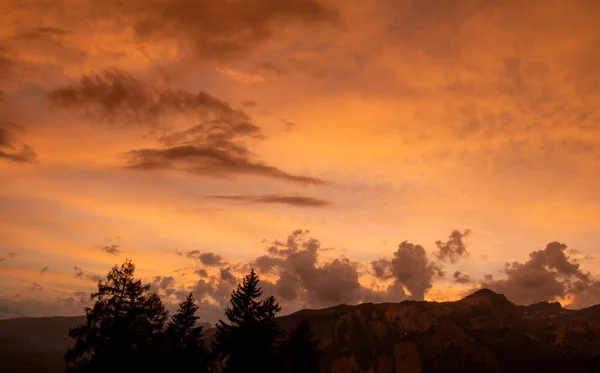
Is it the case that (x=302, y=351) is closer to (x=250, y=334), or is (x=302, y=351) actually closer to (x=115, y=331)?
(x=250, y=334)

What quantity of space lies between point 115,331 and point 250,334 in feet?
51.3

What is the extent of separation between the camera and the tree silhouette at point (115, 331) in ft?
146

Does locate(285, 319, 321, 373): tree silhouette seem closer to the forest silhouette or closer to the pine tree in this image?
the forest silhouette

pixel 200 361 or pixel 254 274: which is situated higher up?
pixel 254 274

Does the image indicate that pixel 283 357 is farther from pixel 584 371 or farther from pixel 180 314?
pixel 584 371

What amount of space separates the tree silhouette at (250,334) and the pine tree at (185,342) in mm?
2951

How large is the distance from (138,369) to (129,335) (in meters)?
3.30

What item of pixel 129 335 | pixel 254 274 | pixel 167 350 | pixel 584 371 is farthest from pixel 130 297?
pixel 584 371

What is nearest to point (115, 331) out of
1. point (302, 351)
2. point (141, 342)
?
point (141, 342)

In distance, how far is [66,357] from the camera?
44406 millimetres

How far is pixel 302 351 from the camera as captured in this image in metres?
59.0

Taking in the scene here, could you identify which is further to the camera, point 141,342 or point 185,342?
point 185,342

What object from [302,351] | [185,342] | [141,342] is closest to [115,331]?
[141,342]

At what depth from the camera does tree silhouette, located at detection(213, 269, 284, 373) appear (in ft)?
171
